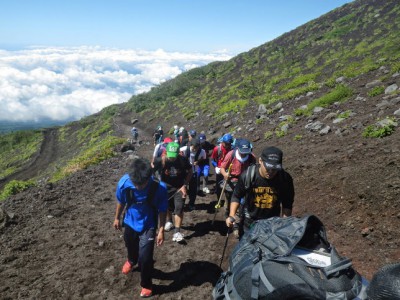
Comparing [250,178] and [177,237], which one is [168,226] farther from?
[250,178]

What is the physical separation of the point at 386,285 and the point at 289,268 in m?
0.87

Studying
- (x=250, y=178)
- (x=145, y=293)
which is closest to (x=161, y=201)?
(x=250, y=178)

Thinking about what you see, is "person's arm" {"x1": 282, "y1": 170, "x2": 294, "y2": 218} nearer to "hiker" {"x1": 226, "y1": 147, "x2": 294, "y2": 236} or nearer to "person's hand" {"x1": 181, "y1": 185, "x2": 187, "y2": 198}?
"hiker" {"x1": 226, "y1": 147, "x2": 294, "y2": 236}

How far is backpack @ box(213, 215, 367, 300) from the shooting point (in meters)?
2.51

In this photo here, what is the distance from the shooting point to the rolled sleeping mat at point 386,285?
1.88 meters

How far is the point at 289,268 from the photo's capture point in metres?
2.69

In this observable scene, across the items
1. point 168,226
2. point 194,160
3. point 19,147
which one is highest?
point 194,160

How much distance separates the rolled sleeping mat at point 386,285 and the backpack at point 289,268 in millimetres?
481

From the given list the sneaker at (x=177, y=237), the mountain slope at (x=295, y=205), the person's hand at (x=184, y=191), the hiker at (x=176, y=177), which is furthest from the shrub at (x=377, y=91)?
the sneaker at (x=177, y=237)

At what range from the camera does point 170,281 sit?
6.23 metres

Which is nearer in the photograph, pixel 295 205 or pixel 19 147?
pixel 295 205

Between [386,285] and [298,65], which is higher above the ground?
[298,65]

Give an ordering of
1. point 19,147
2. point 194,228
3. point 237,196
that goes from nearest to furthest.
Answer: point 237,196, point 194,228, point 19,147

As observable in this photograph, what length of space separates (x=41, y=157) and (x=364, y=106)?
37579mm
